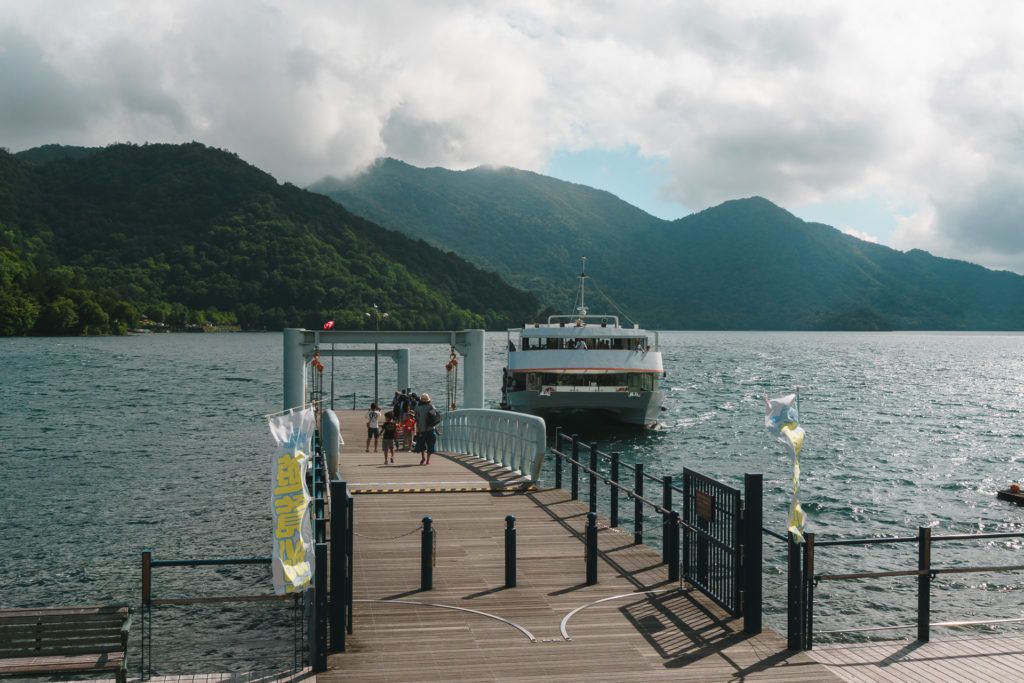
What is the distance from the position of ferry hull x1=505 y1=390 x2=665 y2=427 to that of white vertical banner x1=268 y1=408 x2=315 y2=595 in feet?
116

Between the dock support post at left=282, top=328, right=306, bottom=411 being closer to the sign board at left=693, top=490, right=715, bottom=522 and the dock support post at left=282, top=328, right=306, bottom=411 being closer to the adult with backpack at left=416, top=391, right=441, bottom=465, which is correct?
the adult with backpack at left=416, top=391, right=441, bottom=465

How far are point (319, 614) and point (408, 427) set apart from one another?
21264mm

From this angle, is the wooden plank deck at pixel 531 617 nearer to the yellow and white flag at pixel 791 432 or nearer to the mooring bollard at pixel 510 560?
the mooring bollard at pixel 510 560

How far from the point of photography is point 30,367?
335ft

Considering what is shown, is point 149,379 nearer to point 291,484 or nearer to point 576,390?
point 576,390

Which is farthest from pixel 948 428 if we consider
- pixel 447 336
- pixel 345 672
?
pixel 345 672

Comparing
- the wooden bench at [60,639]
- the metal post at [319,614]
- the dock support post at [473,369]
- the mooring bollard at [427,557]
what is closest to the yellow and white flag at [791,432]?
the mooring bollard at [427,557]

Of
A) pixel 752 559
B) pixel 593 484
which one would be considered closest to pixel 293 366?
pixel 593 484

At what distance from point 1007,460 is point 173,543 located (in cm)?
3913

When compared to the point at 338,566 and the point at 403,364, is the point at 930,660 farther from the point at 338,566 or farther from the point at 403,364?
the point at 403,364

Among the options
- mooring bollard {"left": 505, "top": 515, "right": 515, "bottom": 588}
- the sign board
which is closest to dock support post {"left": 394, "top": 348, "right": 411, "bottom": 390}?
mooring bollard {"left": 505, "top": 515, "right": 515, "bottom": 588}

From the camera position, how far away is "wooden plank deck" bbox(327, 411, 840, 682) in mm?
9359

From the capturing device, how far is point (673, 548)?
12992 mm

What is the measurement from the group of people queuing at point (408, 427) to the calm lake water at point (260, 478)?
4215 millimetres
